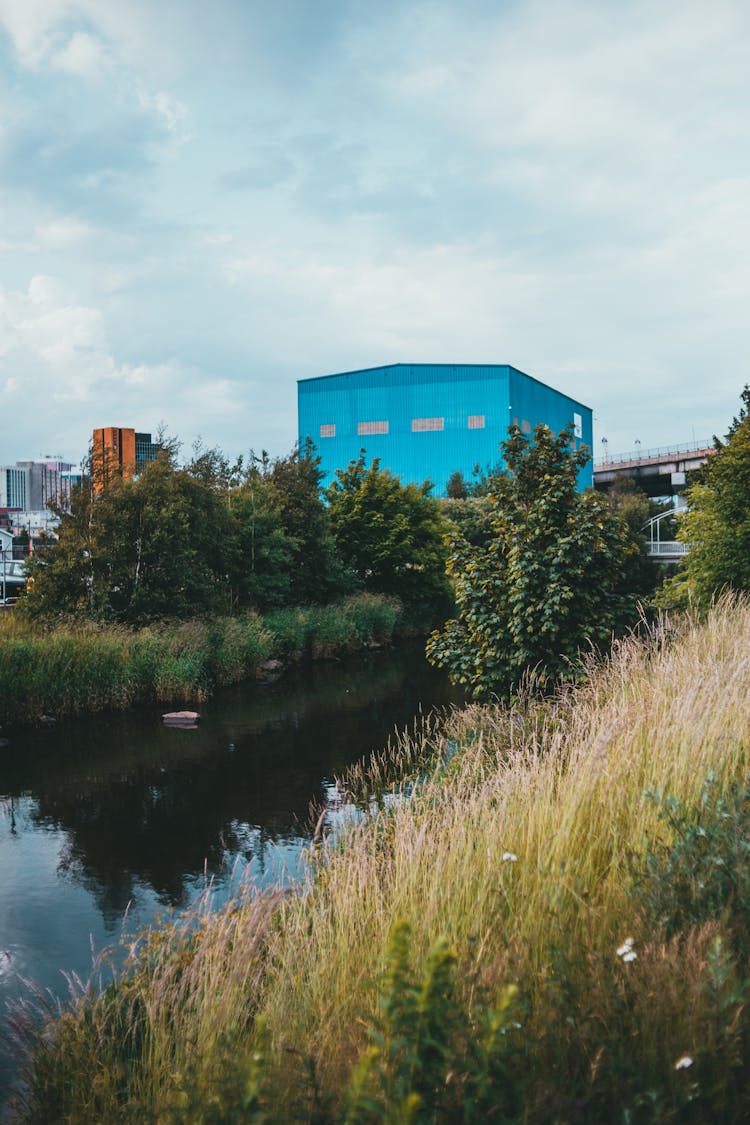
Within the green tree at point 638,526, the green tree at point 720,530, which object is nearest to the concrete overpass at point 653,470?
the green tree at point 638,526

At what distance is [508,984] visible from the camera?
2.91 m

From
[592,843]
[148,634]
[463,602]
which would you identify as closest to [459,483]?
[148,634]

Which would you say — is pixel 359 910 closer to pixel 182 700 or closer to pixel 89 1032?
pixel 89 1032

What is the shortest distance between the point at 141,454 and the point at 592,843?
94.0 ft

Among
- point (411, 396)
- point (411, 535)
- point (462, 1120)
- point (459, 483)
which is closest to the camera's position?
point (462, 1120)

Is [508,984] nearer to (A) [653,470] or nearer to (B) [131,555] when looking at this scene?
(B) [131,555]

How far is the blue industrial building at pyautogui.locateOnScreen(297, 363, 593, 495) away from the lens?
212 feet

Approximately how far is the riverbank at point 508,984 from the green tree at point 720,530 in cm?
1291

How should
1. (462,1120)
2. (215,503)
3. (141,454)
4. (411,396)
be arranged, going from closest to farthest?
(462,1120) → (215,503) → (141,454) → (411,396)

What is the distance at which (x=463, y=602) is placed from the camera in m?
13.5

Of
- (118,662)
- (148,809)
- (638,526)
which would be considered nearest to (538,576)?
(148,809)

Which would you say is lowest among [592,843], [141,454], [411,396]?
[592,843]

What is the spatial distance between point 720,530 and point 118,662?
13.7 metres

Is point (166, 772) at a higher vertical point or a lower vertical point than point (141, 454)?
lower
